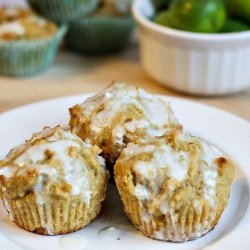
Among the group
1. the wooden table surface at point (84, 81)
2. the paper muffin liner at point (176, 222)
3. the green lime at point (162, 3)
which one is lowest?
the wooden table surface at point (84, 81)

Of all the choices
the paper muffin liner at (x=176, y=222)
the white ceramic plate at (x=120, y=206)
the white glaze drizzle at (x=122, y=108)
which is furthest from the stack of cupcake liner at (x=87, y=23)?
the paper muffin liner at (x=176, y=222)

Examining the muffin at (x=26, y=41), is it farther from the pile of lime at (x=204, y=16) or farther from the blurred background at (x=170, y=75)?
the pile of lime at (x=204, y=16)

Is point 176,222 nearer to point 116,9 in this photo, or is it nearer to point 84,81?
point 84,81

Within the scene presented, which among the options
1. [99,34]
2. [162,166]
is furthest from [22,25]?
[162,166]

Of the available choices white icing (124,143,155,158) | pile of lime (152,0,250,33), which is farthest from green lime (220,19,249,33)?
white icing (124,143,155,158)

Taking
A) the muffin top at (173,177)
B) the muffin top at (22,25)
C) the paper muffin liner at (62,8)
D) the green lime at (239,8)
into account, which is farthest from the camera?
the paper muffin liner at (62,8)

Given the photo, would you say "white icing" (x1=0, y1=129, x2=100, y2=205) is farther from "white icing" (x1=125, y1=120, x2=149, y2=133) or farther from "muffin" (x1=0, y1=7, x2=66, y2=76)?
"muffin" (x1=0, y1=7, x2=66, y2=76)
